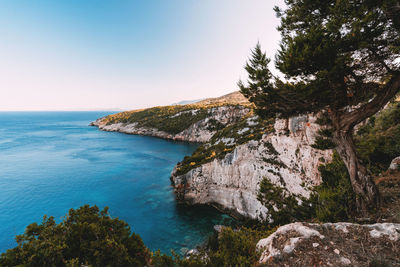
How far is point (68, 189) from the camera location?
27.2 m

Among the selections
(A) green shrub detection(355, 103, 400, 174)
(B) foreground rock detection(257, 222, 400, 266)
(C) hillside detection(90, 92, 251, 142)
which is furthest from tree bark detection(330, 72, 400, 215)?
(C) hillside detection(90, 92, 251, 142)

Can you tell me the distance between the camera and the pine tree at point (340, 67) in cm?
588

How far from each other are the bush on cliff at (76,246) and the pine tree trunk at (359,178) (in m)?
9.62

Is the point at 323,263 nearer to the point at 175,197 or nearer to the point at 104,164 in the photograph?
the point at 175,197

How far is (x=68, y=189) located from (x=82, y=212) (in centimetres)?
2841

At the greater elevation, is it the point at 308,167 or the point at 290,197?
the point at 308,167

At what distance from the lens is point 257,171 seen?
18609 millimetres

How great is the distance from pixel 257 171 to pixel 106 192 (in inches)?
941

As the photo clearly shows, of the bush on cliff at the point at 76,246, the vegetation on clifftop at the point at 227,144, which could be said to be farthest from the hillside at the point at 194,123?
the bush on cliff at the point at 76,246

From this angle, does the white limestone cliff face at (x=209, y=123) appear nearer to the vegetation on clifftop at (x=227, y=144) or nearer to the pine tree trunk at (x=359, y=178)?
the vegetation on clifftop at (x=227, y=144)

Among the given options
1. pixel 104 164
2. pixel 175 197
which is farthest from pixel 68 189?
pixel 175 197

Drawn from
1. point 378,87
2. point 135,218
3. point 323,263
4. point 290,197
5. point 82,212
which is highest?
point 378,87

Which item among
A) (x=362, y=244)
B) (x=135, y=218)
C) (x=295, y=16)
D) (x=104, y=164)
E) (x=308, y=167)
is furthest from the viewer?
(x=104, y=164)

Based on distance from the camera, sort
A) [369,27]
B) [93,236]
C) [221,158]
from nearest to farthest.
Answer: [93,236] < [369,27] < [221,158]
